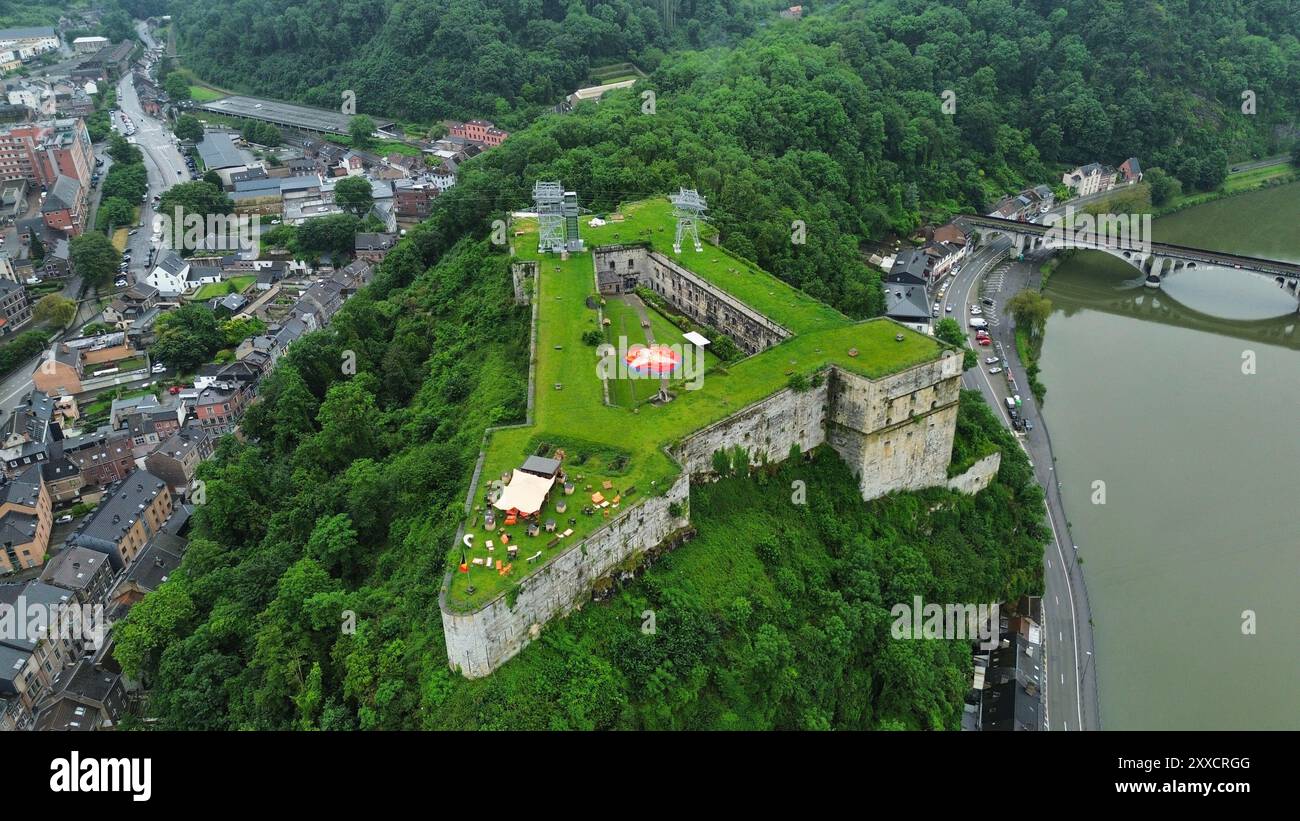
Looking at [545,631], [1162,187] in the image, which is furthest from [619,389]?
[1162,187]

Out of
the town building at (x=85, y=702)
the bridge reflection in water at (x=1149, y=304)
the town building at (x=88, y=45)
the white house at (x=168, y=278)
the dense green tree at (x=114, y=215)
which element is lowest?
the town building at (x=85, y=702)

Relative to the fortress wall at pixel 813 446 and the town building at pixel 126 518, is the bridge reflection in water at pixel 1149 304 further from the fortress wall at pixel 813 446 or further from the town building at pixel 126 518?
the town building at pixel 126 518

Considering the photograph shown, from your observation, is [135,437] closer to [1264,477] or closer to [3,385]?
[3,385]

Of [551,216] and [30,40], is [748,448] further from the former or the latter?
[30,40]

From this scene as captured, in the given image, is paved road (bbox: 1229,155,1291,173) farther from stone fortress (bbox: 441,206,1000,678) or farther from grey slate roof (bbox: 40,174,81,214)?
grey slate roof (bbox: 40,174,81,214)

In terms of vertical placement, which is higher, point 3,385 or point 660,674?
point 660,674

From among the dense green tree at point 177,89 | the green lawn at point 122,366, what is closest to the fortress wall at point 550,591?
the green lawn at point 122,366

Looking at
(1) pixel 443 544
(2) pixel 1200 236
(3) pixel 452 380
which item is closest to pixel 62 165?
(3) pixel 452 380
